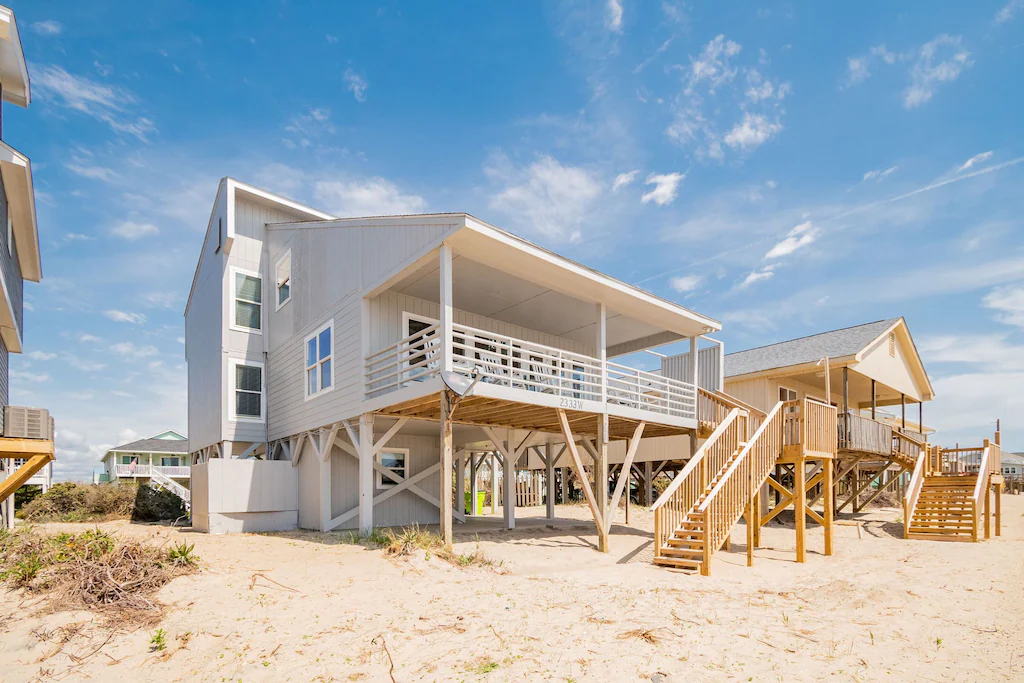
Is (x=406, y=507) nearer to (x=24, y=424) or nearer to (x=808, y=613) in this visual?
(x=24, y=424)

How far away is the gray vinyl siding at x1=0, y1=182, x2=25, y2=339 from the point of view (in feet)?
40.8

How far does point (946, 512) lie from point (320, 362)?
57.4 ft

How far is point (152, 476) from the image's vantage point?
1503 inches

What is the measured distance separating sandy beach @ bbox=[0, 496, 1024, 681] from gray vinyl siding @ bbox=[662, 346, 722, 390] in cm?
734

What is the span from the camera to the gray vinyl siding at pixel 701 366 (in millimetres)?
18516

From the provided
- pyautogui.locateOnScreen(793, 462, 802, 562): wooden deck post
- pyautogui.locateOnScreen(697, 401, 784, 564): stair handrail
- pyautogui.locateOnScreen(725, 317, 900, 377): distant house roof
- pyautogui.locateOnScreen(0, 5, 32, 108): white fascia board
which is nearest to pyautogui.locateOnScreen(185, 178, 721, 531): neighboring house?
pyautogui.locateOnScreen(697, 401, 784, 564): stair handrail

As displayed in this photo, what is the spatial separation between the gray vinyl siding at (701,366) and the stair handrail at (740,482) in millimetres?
4276

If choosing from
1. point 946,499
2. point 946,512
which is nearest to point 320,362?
point 946,512

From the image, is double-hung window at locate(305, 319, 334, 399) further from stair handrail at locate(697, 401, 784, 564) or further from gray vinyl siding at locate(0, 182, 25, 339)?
stair handrail at locate(697, 401, 784, 564)

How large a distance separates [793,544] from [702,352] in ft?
19.0

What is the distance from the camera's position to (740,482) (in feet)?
41.1

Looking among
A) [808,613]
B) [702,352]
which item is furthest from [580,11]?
[808,613]

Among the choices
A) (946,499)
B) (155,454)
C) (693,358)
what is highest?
(693,358)

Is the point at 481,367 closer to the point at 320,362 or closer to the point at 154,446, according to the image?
the point at 320,362
